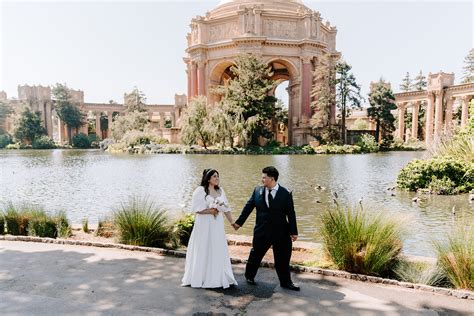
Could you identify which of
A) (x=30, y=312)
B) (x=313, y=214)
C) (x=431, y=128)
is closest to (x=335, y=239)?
(x=30, y=312)

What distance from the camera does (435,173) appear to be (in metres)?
12.4

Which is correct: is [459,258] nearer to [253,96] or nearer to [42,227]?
[42,227]

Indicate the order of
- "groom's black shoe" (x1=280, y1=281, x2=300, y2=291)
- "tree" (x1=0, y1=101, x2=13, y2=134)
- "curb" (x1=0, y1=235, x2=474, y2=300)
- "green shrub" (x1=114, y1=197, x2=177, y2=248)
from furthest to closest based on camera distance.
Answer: "tree" (x1=0, y1=101, x2=13, y2=134), "green shrub" (x1=114, y1=197, x2=177, y2=248), "groom's black shoe" (x1=280, y1=281, x2=300, y2=291), "curb" (x1=0, y1=235, x2=474, y2=300)

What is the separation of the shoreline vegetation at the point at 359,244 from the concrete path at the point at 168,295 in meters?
0.33

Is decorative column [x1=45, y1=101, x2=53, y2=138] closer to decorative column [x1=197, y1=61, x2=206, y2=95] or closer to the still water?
decorative column [x1=197, y1=61, x2=206, y2=95]

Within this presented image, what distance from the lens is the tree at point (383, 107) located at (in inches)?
1785

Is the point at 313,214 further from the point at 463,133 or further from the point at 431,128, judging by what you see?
the point at 431,128

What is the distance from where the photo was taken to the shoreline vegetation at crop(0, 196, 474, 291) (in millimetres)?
4465

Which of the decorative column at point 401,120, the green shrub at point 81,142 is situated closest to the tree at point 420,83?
the decorative column at point 401,120

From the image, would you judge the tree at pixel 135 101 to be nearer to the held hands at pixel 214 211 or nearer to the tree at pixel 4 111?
the tree at pixel 4 111

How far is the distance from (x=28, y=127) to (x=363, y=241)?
67.8 m

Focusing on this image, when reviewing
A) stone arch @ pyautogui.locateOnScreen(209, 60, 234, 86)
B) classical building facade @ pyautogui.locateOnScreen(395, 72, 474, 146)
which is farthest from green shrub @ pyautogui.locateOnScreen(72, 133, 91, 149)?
classical building facade @ pyautogui.locateOnScreen(395, 72, 474, 146)

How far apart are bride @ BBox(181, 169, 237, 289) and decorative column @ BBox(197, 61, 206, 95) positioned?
143 ft

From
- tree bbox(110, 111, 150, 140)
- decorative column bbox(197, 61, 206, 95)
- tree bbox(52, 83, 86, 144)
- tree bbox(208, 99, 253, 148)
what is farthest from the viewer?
tree bbox(52, 83, 86, 144)
